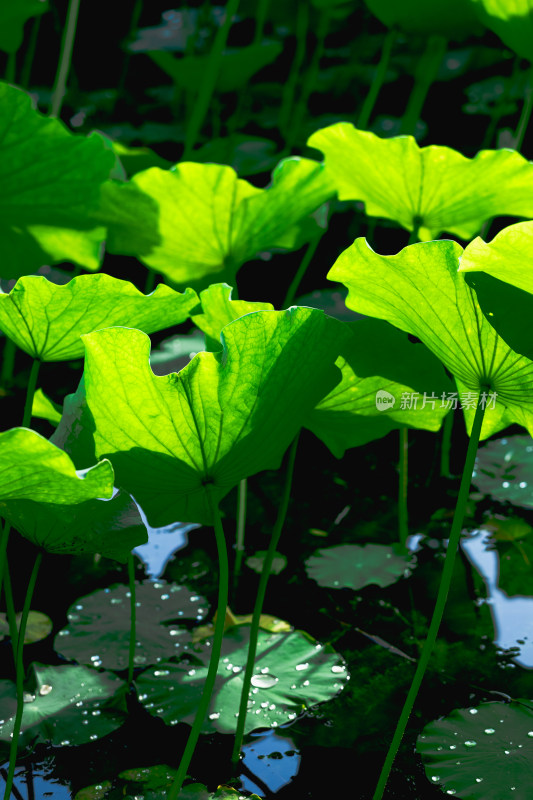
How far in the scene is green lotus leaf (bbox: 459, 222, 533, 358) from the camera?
53 cm

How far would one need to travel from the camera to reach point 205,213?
0.98 m

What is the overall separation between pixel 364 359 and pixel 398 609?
0.36 meters

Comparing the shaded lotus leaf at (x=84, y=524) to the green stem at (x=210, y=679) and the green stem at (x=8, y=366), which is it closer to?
the green stem at (x=210, y=679)

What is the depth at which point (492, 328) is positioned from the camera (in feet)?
1.95

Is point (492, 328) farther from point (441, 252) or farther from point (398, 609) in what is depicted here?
point (398, 609)

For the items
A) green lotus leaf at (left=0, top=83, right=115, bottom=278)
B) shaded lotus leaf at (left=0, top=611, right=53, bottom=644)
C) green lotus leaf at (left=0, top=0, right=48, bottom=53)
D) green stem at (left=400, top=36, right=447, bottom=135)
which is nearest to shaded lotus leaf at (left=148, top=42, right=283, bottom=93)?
green stem at (left=400, top=36, right=447, bottom=135)

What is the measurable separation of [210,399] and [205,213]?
0.46m

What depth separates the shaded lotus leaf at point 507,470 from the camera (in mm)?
1130

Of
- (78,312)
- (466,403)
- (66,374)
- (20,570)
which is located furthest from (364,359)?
(66,374)

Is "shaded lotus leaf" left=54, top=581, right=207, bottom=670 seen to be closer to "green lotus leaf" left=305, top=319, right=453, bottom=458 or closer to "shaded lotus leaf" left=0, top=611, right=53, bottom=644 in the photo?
"shaded lotus leaf" left=0, top=611, right=53, bottom=644

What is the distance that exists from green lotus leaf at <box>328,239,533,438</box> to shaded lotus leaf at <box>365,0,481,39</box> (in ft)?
2.70

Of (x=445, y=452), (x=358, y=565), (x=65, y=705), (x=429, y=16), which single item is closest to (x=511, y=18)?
(x=429, y=16)

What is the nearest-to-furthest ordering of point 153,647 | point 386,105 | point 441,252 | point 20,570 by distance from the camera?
point 441,252 → point 153,647 → point 20,570 → point 386,105

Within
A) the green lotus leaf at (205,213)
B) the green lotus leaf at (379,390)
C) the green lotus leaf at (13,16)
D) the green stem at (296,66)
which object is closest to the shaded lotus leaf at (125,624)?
the green lotus leaf at (379,390)
